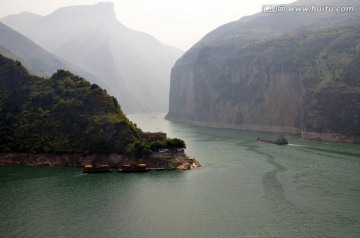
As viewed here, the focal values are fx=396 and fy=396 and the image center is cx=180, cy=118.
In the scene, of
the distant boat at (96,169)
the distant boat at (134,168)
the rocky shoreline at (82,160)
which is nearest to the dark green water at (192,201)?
the distant boat at (96,169)

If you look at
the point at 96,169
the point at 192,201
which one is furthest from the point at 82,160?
the point at 192,201

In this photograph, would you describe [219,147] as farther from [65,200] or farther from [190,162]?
[65,200]

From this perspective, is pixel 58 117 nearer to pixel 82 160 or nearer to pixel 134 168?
pixel 82 160

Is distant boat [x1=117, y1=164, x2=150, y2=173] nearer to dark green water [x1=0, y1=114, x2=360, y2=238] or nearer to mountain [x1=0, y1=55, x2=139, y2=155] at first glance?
dark green water [x1=0, y1=114, x2=360, y2=238]

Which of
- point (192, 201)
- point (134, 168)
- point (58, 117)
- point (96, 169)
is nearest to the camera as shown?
point (192, 201)

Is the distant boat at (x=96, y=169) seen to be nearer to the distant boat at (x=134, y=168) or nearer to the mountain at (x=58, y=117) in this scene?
the distant boat at (x=134, y=168)

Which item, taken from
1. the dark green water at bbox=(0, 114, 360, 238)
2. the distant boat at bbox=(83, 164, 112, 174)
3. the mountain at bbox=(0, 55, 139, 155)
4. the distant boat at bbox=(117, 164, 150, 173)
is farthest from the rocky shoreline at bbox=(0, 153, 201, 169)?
the dark green water at bbox=(0, 114, 360, 238)
